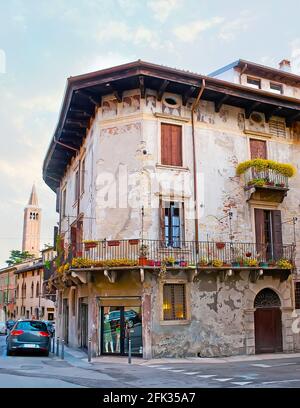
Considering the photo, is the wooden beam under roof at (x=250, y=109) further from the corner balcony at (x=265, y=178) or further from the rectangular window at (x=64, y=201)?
the rectangular window at (x=64, y=201)

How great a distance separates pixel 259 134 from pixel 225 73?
199 inches

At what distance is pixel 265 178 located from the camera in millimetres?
18000

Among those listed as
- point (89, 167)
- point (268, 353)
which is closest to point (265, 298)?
point (268, 353)

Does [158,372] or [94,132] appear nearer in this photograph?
[158,372]

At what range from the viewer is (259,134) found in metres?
19.4

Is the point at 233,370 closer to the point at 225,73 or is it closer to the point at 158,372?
the point at 158,372

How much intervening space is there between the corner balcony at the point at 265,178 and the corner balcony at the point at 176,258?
2.17 metres

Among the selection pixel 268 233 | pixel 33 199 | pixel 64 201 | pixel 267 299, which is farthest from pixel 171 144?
pixel 33 199

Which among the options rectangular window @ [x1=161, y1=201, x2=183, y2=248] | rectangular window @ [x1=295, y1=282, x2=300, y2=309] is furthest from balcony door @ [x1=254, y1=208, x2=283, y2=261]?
rectangular window @ [x1=161, y1=201, x2=183, y2=248]

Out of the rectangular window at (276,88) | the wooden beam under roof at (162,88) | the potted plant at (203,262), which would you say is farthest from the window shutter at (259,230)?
the rectangular window at (276,88)

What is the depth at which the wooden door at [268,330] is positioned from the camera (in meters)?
17.4

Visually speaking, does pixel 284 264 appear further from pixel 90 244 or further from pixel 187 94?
pixel 187 94

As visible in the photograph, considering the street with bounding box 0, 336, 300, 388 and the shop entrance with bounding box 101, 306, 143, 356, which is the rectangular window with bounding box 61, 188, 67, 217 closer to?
the shop entrance with bounding box 101, 306, 143, 356

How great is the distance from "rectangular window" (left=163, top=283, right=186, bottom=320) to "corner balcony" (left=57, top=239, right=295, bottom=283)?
760 millimetres
